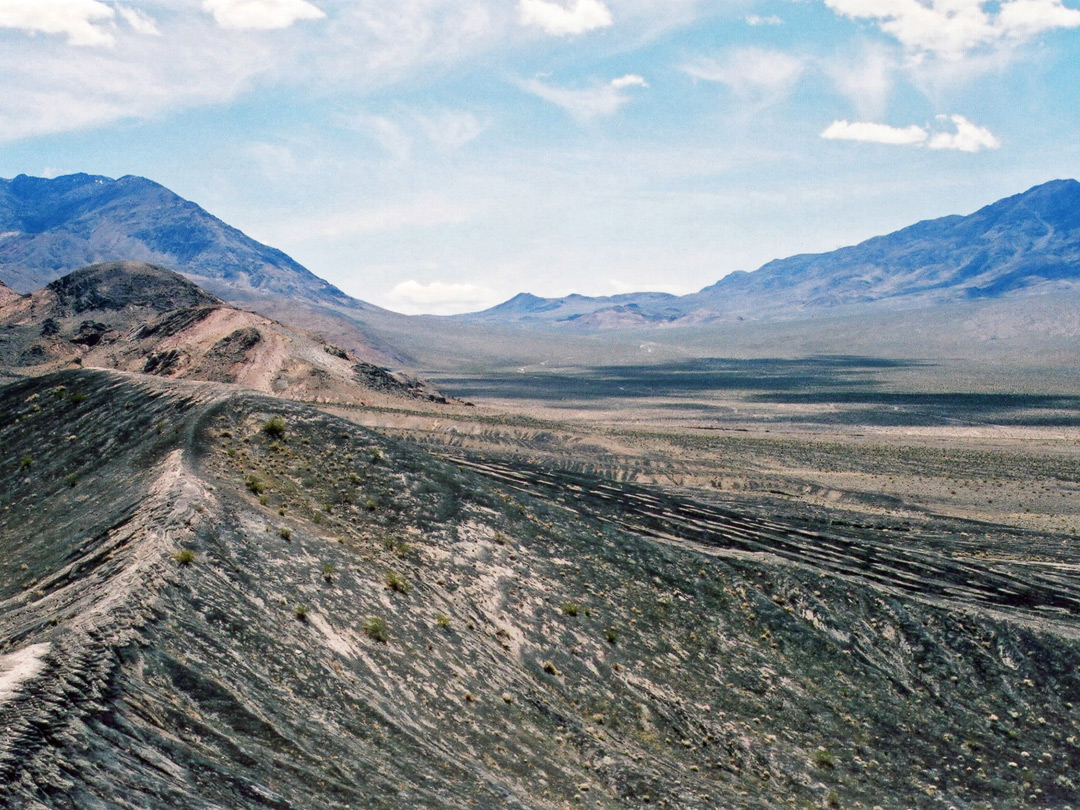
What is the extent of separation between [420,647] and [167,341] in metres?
67.3

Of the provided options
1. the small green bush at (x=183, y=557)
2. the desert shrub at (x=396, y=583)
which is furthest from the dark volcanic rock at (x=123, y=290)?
the small green bush at (x=183, y=557)

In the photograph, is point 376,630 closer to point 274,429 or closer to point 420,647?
point 420,647

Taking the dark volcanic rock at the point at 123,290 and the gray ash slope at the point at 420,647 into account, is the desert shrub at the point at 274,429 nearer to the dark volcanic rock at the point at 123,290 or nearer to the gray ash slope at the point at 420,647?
the gray ash slope at the point at 420,647

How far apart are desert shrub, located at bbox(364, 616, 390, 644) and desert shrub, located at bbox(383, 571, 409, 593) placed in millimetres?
1874

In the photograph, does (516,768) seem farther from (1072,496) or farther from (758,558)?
(1072,496)

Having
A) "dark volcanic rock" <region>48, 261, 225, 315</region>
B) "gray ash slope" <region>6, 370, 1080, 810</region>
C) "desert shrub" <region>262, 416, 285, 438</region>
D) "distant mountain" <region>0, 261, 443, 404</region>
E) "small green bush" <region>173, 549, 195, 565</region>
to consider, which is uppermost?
"dark volcanic rock" <region>48, 261, 225, 315</region>

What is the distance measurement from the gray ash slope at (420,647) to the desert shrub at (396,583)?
79mm

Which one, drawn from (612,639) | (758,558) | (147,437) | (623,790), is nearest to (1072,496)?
(758,558)

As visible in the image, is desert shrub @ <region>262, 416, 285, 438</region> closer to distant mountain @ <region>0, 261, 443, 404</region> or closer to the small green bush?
the small green bush

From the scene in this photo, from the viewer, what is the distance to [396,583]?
20438 mm

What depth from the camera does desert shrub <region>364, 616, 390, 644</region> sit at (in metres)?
17.9

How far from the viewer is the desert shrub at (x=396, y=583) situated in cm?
2033

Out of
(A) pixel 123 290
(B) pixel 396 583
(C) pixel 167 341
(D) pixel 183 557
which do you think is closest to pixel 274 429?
(B) pixel 396 583

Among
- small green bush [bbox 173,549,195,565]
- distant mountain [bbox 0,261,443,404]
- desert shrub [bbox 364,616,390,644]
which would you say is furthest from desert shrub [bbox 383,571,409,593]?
distant mountain [bbox 0,261,443,404]
